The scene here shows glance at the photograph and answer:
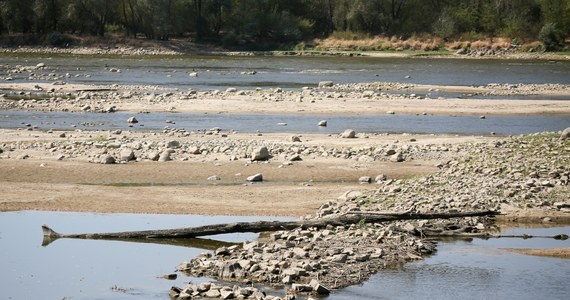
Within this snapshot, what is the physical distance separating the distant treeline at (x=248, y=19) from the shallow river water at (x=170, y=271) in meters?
86.4

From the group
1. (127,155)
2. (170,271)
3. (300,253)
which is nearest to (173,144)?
(127,155)

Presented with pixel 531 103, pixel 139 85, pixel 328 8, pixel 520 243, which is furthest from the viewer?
pixel 328 8

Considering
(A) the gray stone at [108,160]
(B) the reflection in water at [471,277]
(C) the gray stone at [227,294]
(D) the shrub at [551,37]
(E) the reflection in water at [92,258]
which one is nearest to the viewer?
(C) the gray stone at [227,294]

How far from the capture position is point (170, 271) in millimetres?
15688

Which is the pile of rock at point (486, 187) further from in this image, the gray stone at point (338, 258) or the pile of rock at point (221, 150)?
the gray stone at point (338, 258)

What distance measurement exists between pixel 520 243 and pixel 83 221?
8651mm

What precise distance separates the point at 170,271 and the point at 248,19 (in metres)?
96.8

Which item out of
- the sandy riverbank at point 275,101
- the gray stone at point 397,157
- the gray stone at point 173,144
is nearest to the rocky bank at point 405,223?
the gray stone at point 397,157

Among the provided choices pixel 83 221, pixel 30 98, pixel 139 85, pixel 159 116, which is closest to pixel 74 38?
pixel 139 85

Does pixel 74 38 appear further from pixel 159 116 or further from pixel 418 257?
pixel 418 257

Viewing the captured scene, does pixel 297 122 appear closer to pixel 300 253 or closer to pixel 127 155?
pixel 127 155

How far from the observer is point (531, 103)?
45.0 m

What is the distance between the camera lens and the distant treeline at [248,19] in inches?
4082

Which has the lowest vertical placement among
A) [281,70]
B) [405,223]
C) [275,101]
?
[281,70]
